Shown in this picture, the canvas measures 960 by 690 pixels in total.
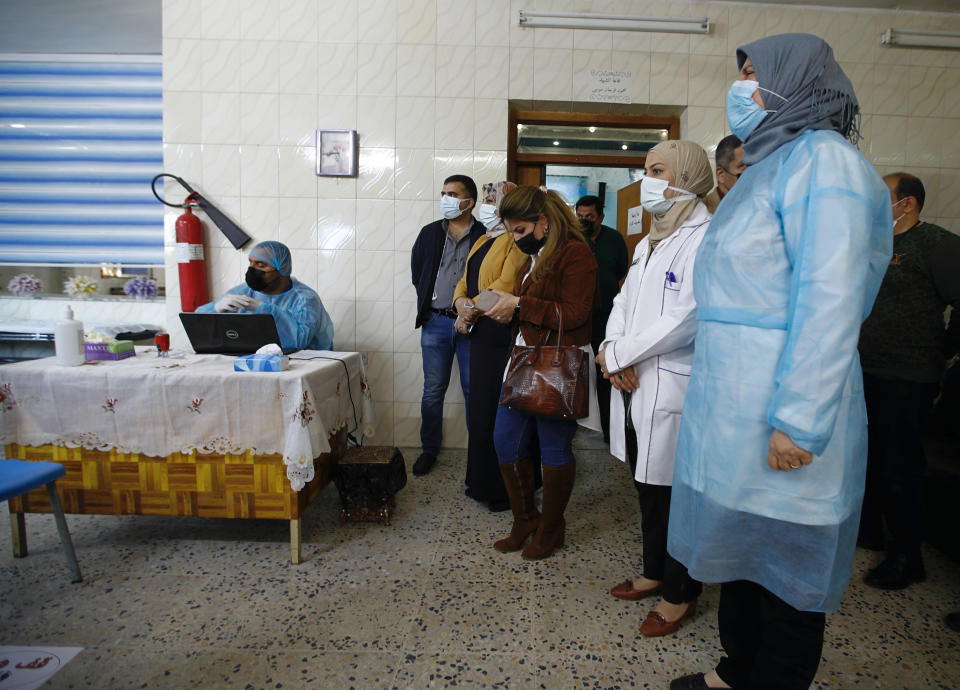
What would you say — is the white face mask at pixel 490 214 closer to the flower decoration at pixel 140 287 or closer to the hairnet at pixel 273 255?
the hairnet at pixel 273 255

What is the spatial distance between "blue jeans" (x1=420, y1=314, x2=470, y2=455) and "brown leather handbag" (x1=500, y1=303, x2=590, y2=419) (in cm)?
119

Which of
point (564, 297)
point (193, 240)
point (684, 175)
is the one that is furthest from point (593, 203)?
point (193, 240)

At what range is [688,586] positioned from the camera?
5.11 feet

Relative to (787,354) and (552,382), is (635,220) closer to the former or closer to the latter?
Answer: (552,382)

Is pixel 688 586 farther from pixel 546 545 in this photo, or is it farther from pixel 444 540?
pixel 444 540

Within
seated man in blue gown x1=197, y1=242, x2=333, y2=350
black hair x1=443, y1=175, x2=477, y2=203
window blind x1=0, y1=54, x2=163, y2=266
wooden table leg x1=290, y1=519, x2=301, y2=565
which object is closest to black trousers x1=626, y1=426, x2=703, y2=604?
wooden table leg x1=290, y1=519, x2=301, y2=565

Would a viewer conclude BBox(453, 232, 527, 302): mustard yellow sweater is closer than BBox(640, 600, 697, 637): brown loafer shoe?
No

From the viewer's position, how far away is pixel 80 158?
13.1 feet

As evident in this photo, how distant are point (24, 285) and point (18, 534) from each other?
2.96 metres

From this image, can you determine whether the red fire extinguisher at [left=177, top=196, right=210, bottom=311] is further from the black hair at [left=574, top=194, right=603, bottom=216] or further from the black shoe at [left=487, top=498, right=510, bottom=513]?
the black hair at [left=574, top=194, right=603, bottom=216]

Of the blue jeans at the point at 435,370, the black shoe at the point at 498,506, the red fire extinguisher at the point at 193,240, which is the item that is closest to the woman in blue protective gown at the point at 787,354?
the black shoe at the point at 498,506

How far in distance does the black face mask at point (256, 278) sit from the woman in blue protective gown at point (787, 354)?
6.80 ft

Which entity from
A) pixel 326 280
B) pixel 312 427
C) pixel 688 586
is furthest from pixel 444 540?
pixel 326 280

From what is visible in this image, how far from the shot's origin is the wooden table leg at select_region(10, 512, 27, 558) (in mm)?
1908
